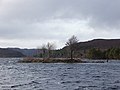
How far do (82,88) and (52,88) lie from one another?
362 cm

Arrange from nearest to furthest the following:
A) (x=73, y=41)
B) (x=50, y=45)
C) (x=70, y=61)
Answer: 1. (x=70, y=61)
2. (x=73, y=41)
3. (x=50, y=45)

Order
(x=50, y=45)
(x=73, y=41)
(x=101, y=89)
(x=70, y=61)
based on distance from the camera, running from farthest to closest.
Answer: (x=50, y=45) → (x=73, y=41) → (x=70, y=61) → (x=101, y=89)

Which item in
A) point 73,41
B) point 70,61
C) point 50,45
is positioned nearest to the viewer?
point 70,61

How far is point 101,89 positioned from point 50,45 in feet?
541

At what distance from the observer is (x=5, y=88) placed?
121 ft

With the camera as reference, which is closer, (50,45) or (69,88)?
(69,88)

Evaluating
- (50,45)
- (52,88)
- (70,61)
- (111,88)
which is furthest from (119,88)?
(50,45)

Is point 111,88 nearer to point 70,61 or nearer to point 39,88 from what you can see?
point 39,88

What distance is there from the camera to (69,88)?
3669cm

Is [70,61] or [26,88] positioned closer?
[26,88]

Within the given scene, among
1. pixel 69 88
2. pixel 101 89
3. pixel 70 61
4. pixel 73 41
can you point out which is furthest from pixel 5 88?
pixel 73 41

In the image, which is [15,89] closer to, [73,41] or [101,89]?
[101,89]

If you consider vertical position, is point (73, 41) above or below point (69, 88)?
above

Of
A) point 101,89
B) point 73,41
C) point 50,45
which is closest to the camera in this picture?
point 101,89
